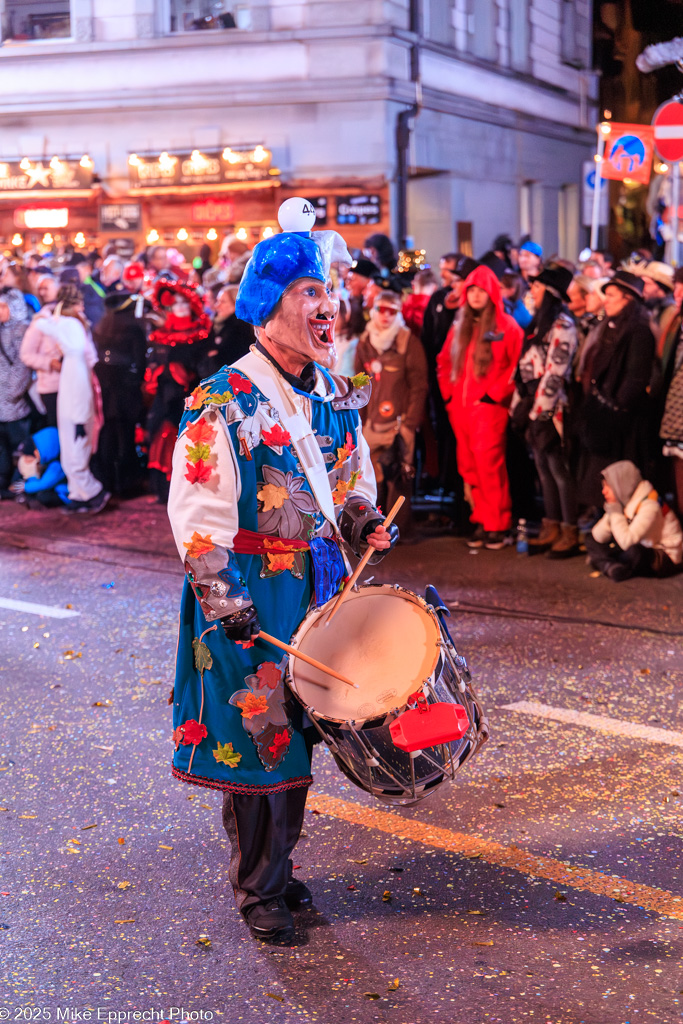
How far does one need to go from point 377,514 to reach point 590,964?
4.99ft

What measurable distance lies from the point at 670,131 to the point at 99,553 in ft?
20.5

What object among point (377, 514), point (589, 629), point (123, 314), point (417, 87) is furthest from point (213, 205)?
point (377, 514)

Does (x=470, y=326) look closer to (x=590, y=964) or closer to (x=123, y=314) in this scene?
(x=123, y=314)

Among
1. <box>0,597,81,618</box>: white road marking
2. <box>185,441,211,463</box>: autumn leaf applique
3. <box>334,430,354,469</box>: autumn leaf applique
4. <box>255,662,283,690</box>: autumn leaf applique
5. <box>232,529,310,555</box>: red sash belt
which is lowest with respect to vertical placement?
<box>0,597,81,618</box>: white road marking

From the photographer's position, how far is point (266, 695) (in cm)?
392

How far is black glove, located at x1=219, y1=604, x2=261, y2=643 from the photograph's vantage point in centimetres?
370

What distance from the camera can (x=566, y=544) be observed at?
9.50 m

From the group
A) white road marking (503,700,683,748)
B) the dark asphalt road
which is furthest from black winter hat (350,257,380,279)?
white road marking (503,700,683,748)

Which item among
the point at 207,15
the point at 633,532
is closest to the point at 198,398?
the point at 633,532

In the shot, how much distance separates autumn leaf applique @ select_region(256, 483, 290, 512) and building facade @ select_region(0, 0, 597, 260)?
62.9ft

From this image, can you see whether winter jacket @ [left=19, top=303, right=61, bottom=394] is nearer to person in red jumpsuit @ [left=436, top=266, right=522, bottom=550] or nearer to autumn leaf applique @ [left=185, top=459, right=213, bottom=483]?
person in red jumpsuit @ [left=436, top=266, right=522, bottom=550]

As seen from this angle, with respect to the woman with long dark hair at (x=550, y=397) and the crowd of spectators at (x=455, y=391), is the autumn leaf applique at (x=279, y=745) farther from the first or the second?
the woman with long dark hair at (x=550, y=397)

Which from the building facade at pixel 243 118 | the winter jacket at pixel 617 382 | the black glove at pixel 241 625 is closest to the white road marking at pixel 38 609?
the winter jacket at pixel 617 382

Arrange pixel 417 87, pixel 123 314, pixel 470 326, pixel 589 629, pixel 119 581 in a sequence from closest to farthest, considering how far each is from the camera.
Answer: pixel 589 629, pixel 119 581, pixel 470 326, pixel 123 314, pixel 417 87
